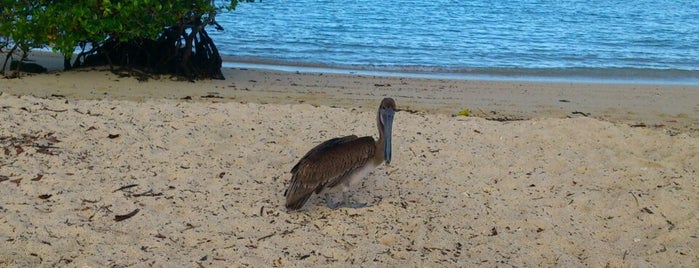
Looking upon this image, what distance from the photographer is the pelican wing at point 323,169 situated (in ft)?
18.8

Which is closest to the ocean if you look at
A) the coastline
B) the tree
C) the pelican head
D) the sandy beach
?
the coastline

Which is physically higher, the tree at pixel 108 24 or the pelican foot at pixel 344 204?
the tree at pixel 108 24

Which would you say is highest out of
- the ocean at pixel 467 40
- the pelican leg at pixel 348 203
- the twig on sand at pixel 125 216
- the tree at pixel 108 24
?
the tree at pixel 108 24

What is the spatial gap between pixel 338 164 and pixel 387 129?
459mm

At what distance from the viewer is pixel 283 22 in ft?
76.9

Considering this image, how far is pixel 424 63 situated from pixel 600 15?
14482mm

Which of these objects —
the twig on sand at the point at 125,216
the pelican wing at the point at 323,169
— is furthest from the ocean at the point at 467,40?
the twig on sand at the point at 125,216

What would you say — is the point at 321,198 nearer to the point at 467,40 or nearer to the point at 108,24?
the point at 108,24

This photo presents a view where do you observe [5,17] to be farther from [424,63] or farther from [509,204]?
[424,63]

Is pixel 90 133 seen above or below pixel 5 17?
below

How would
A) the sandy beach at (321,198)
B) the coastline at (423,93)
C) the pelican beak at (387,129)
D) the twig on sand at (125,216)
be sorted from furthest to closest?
the coastline at (423,93) → the pelican beak at (387,129) → the twig on sand at (125,216) → the sandy beach at (321,198)

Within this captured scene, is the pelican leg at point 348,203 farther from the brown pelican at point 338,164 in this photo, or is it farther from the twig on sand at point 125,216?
the twig on sand at point 125,216

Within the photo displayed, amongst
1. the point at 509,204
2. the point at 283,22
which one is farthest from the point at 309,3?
the point at 509,204

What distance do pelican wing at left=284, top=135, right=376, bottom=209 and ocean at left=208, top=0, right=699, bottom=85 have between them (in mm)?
9575
